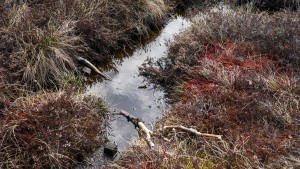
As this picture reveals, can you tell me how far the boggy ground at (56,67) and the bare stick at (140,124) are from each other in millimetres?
365

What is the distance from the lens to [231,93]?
6.45 m

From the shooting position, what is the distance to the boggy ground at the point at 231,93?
208 inches

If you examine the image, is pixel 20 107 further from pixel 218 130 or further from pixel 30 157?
pixel 218 130

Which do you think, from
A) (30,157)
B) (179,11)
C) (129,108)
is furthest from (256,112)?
(179,11)

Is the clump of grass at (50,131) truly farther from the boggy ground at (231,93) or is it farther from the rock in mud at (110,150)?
the boggy ground at (231,93)

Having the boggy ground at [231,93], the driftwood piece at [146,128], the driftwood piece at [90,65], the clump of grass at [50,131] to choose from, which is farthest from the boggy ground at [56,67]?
the boggy ground at [231,93]

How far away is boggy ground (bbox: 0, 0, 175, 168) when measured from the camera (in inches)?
206

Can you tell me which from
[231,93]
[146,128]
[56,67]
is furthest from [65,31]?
[231,93]

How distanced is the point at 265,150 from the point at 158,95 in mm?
2590

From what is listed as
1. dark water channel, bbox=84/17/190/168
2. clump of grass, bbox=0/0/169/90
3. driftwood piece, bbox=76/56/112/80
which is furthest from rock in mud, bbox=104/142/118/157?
driftwood piece, bbox=76/56/112/80

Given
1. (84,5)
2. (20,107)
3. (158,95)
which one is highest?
(84,5)

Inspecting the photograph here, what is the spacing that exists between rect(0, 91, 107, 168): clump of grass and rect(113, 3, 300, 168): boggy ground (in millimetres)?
689

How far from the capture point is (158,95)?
24.2 ft

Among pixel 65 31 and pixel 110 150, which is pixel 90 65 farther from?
pixel 110 150
